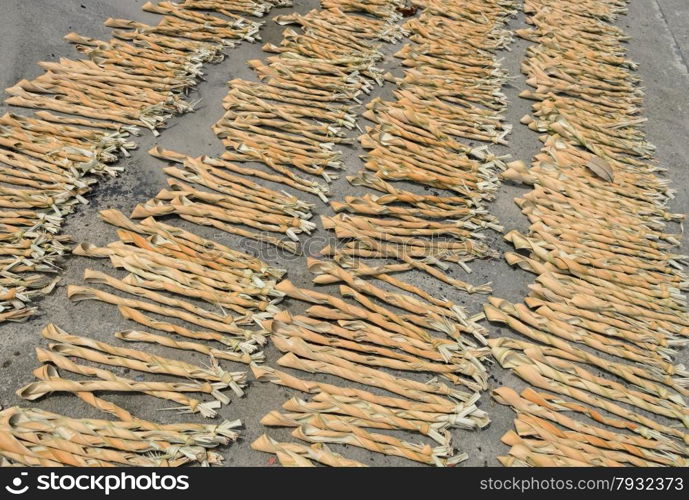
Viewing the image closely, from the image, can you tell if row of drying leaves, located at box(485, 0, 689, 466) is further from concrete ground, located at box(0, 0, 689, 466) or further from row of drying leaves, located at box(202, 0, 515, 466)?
row of drying leaves, located at box(202, 0, 515, 466)

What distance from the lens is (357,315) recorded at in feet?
11.0

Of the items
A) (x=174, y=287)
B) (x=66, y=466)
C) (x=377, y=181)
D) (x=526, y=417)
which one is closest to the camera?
(x=66, y=466)

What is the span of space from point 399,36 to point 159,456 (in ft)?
16.5

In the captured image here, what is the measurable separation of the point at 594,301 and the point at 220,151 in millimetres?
3115

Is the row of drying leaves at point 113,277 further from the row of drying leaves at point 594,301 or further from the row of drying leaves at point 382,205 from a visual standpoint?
the row of drying leaves at point 594,301


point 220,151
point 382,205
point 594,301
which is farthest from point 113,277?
point 594,301

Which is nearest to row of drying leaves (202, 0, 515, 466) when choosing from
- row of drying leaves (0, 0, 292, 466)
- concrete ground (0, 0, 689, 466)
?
concrete ground (0, 0, 689, 466)

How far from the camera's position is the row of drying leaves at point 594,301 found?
3023mm

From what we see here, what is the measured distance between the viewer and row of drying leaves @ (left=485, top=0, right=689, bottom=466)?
3.02m

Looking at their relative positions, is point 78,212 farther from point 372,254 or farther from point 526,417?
point 526,417

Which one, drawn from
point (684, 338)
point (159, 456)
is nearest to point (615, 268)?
point (684, 338)

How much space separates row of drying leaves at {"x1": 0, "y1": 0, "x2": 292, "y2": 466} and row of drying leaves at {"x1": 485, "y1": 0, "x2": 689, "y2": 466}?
5.59ft

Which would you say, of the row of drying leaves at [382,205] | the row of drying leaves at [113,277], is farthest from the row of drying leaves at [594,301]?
the row of drying leaves at [113,277]

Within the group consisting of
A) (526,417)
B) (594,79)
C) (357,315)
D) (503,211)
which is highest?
(594,79)
